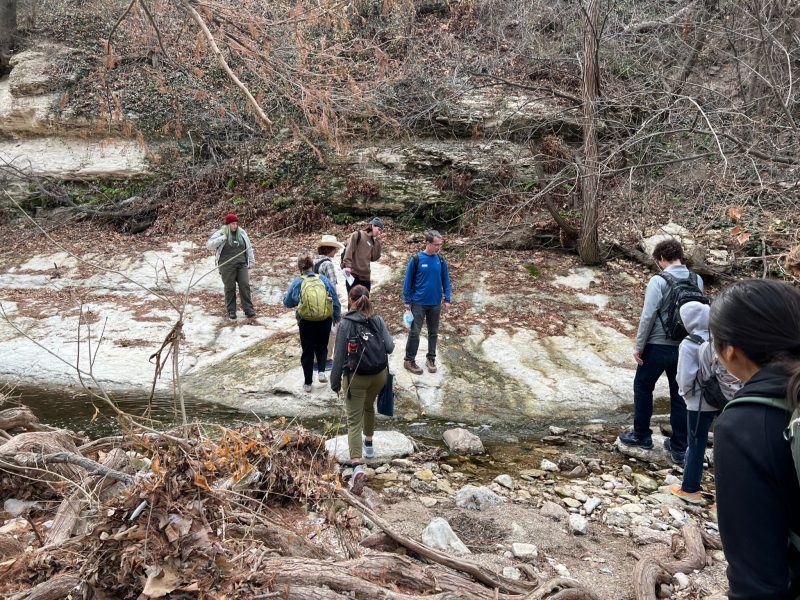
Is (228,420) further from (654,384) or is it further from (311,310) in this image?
(654,384)

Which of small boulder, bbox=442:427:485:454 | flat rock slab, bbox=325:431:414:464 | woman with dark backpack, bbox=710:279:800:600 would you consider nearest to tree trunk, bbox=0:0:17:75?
flat rock slab, bbox=325:431:414:464

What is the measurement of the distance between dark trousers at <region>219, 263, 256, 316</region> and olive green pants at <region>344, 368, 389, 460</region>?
456 centimetres

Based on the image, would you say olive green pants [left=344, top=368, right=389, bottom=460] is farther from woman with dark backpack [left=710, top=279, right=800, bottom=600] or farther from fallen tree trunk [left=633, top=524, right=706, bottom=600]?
woman with dark backpack [left=710, top=279, right=800, bottom=600]

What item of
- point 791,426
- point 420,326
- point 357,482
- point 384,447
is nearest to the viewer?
point 791,426

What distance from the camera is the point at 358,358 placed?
16.3 ft

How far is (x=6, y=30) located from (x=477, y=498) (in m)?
19.4

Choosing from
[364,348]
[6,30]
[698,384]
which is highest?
[6,30]

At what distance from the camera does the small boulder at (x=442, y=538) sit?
11.8ft

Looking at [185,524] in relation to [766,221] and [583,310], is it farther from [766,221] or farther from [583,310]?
[583,310]

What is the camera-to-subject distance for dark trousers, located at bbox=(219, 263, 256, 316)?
8.94 m

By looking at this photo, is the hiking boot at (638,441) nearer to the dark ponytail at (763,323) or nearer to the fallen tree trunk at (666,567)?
the fallen tree trunk at (666,567)

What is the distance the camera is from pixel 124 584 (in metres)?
1.96

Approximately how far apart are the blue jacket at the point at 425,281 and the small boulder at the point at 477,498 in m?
3.01

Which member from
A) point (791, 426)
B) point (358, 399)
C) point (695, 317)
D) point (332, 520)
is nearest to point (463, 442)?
point (358, 399)
